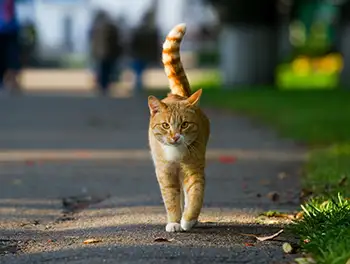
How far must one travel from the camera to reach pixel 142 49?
28688mm

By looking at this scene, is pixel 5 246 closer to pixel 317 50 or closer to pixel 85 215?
pixel 85 215

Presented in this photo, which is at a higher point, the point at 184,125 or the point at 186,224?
the point at 184,125

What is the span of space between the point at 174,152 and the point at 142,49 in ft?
72.0

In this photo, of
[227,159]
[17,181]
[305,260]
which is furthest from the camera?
[227,159]

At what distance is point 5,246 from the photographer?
265 inches

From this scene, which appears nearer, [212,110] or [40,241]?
[40,241]

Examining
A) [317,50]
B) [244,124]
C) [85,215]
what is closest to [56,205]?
[85,215]

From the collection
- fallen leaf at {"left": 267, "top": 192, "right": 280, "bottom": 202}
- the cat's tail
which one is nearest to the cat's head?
the cat's tail

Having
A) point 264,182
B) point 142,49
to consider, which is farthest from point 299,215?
point 142,49

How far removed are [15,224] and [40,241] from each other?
918mm

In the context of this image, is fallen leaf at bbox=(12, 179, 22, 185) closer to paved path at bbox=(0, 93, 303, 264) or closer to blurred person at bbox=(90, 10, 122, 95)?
paved path at bbox=(0, 93, 303, 264)

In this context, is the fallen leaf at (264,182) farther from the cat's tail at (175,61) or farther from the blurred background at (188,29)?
the blurred background at (188,29)

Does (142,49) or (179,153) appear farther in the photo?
(142,49)

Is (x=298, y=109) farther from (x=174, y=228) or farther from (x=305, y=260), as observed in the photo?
(x=305, y=260)
